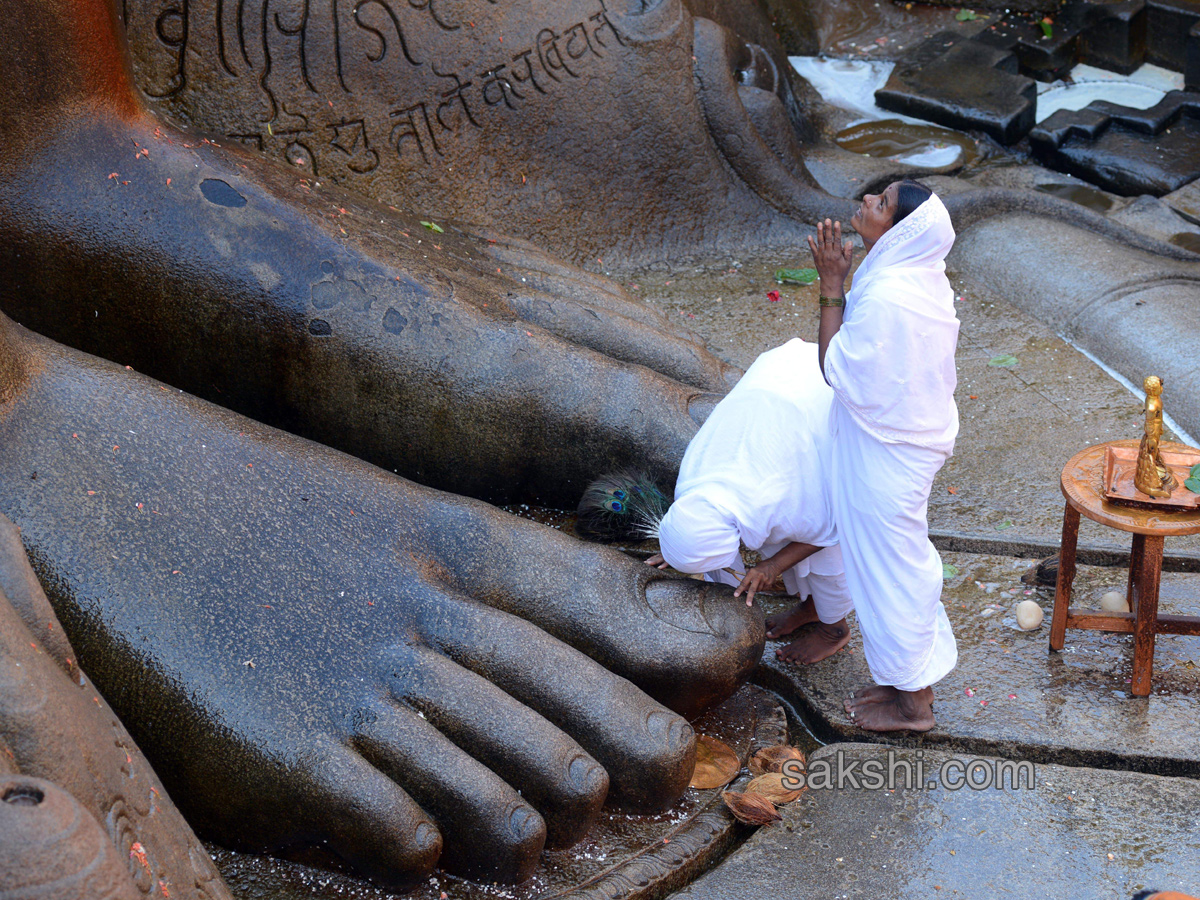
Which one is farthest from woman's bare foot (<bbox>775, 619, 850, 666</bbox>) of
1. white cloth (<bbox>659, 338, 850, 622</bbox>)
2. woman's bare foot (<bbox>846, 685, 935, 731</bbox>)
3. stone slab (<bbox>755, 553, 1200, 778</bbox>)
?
white cloth (<bbox>659, 338, 850, 622</bbox>)

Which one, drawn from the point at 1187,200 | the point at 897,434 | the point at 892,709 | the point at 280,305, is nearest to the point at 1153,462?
the point at 897,434

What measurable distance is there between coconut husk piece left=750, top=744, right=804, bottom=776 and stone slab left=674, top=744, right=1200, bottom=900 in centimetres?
9

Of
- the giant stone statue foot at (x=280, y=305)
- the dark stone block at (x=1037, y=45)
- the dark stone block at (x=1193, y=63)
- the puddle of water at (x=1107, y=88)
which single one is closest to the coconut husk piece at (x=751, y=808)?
the giant stone statue foot at (x=280, y=305)

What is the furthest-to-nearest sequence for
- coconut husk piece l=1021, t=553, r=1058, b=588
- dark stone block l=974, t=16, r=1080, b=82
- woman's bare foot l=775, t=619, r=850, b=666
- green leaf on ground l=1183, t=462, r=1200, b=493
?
dark stone block l=974, t=16, r=1080, b=82 < coconut husk piece l=1021, t=553, r=1058, b=588 < woman's bare foot l=775, t=619, r=850, b=666 < green leaf on ground l=1183, t=462, r=1200, b=493

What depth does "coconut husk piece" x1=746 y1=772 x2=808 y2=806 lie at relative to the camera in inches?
96.6

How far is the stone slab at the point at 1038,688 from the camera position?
2547mm

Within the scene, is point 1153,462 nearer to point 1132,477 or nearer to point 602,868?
point 1132,477

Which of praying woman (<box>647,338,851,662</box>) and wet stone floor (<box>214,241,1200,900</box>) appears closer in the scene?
wet stone floor (<box>214,241,1200,900</box>)

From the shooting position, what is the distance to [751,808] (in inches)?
94.2

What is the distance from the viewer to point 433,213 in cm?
396

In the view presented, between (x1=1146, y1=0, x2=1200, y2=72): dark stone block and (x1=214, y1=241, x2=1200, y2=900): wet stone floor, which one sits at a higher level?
(x1=1146, y1=0, x2=1200, y2=72): dark stone block

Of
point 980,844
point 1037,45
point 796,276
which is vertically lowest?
point 980,844

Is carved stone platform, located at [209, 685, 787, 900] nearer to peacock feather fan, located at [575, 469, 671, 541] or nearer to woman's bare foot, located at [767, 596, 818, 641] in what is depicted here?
woman's bare foot, located at [767, 596, 818, 641]

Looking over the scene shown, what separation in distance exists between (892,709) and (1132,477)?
2.57 feet
